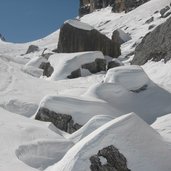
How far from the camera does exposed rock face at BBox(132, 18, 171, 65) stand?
719 inches

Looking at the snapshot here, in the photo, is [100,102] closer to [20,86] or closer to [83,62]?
[20,86]

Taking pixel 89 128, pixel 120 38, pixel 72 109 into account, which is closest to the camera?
pixel 89 128

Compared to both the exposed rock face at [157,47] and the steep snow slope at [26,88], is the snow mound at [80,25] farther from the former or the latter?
the exposed rock face at [157,47]

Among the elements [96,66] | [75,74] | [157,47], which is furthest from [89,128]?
[96,66]

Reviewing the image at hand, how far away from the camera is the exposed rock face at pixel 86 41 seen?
2625 centimetres

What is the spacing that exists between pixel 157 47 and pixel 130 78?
501cm

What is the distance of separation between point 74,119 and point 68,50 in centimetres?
1650

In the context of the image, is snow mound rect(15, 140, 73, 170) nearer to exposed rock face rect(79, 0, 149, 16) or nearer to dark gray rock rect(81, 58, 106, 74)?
dark gray rock rect(81, 58, 106, 74)

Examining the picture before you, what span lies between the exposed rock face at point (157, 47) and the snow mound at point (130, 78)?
3478 millimetres

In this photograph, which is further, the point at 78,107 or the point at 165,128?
the point at 78,107

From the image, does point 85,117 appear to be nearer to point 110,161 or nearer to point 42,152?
point 42,152

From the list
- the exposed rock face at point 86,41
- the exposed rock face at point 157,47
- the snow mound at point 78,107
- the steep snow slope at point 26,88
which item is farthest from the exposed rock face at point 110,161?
the exposed rock face at point 86,41

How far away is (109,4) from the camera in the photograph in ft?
266

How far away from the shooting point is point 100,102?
40.9 feet
